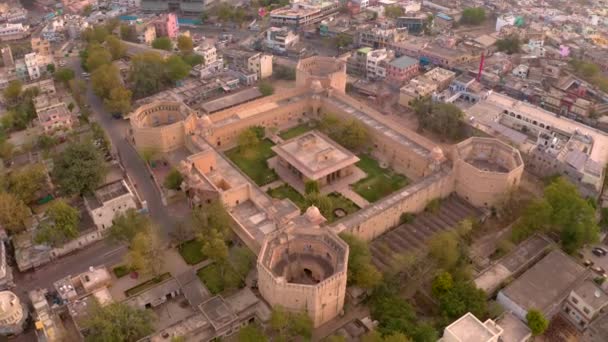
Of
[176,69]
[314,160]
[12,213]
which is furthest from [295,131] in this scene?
[12,213]

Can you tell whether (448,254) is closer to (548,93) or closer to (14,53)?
(548,93)

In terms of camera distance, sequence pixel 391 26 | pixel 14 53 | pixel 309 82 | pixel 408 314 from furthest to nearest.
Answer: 1. pixel 391 26
2. pixel 14 53
3. pixel 309 82
4. pixel 408 314

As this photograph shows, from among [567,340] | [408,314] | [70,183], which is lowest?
[567,340]

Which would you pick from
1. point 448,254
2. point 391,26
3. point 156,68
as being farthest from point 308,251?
point 391,26

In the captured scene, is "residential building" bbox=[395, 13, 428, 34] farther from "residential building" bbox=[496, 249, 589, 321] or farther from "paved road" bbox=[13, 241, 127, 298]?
"paved road" bbox=[13, 241, 127, 298]

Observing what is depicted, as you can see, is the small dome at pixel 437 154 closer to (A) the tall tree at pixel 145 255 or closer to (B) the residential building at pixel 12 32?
(A) the tall tree at pixel 145 255

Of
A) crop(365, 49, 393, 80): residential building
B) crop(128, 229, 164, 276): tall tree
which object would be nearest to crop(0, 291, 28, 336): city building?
crop(128, 229, 164, 276): tall tree
